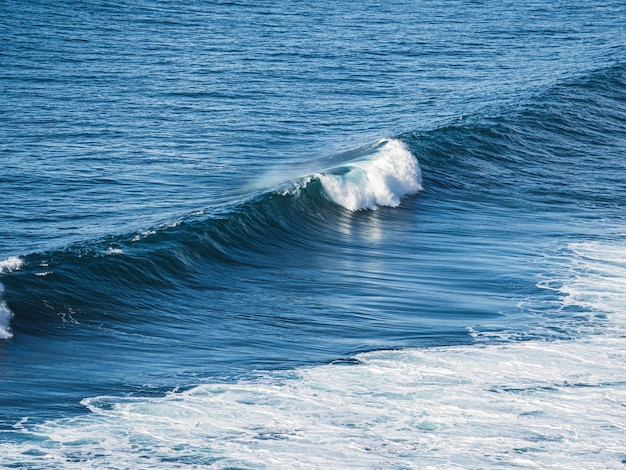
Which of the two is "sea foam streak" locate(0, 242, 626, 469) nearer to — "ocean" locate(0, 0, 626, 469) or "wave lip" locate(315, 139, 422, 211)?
"ocean" locate(0, 0, 626, 469)

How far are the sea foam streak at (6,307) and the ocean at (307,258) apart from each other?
0.13ft

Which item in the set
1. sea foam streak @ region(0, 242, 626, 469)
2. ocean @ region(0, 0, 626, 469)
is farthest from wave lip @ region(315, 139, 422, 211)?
sea foam streak @ region(0, 242, 626, 469)

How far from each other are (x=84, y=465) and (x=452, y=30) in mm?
39693

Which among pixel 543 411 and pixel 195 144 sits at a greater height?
pixel 195 144

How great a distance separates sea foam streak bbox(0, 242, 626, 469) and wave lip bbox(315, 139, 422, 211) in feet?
29.3

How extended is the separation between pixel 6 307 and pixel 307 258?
5938mm

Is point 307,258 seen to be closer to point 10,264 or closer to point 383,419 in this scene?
point 10,264

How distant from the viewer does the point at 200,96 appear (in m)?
33.4

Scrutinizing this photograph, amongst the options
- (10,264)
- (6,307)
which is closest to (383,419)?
(6,307)

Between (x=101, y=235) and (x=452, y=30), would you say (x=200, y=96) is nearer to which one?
(x=101, y=235)

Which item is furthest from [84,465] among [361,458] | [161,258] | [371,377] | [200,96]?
[200,96]

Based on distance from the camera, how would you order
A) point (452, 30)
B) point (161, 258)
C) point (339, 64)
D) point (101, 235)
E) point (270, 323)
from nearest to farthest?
point (270, 323), point (161, 258), point (101, 235), point (339, 64), point (452, 30)

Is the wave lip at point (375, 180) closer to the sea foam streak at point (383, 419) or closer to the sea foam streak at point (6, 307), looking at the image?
the sea foam streak at point (6, 307)

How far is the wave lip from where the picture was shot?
77.0 feet
